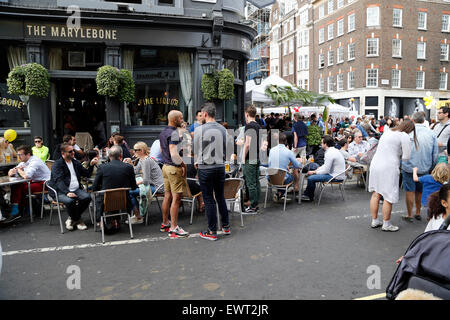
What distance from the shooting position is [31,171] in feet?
21.9

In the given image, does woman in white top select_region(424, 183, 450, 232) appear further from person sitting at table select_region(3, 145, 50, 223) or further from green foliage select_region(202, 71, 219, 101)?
green foliage select_region(202, 71, 219, 101)

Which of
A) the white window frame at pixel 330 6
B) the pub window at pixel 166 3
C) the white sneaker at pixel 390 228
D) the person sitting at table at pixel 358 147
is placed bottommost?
the white sneaker at pixel 390 228

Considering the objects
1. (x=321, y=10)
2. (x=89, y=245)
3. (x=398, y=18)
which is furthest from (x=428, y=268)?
(x=321, y=10)

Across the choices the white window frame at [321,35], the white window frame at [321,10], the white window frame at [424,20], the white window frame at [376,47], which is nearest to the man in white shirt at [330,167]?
the white window frame at [376,47]

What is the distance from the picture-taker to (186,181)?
6.12m

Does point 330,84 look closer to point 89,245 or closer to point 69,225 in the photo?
point 69,225

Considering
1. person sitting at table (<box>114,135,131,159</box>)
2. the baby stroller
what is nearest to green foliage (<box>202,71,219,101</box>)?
person sitting at table (<box>114,135,131,159</box>)

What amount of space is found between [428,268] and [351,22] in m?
37.6

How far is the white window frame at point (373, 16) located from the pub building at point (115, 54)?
24.5 meters

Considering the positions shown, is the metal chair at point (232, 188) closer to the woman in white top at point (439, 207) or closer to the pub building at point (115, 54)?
the woman in white top at point (439, 207)

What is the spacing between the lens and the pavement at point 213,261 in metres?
3.82
